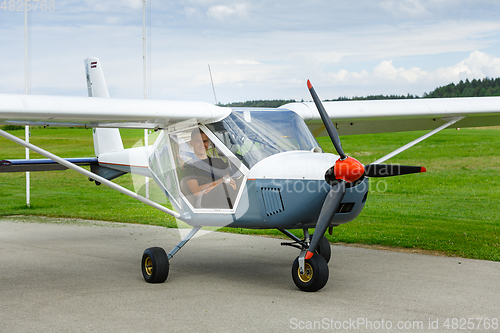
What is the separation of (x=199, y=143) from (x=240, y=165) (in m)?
0.96

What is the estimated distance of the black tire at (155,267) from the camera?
633cm

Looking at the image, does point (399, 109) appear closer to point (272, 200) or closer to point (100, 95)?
point (272, 200)

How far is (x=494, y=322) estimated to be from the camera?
477cm

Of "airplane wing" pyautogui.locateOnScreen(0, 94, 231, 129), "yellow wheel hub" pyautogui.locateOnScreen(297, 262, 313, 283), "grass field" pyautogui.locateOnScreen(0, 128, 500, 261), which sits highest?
"airplane wing" pyautogui.locateOnScreen(0, 94, 231, 129)

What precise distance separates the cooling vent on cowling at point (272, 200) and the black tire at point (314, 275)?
26.8 inches

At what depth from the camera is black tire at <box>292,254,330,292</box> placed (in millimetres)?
5609

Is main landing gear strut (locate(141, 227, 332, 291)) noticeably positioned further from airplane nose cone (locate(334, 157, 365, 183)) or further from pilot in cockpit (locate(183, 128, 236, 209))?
pilot in cockpit (locate(183, 128, 236, 209))

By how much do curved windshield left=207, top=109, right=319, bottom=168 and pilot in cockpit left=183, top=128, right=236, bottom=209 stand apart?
11.9 inches

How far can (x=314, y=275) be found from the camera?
5.63m

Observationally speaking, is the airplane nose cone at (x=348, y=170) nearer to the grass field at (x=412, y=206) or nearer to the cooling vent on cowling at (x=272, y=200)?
the cooling vent on cowling at (x=272, y=200)

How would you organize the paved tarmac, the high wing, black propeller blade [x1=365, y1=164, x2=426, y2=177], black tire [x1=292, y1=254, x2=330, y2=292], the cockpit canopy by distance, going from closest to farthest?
the paved tarmac
black propeller blade [x1=365, y1=164, x2=426, y2=177]
black tire [x1=292, y1=254, x2=330, y2=292]
the high wing
the cockpit canopy

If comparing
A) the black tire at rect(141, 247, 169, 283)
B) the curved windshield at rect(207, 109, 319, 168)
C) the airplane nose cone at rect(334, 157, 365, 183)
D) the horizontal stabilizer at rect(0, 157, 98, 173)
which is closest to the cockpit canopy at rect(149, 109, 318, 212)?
the curved windshield at rect(207, 109, 319, 168)

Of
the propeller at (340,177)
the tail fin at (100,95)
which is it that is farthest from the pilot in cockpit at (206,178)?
the tail fin at (100,95)

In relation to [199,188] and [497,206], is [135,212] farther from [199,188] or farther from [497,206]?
[497,206]
